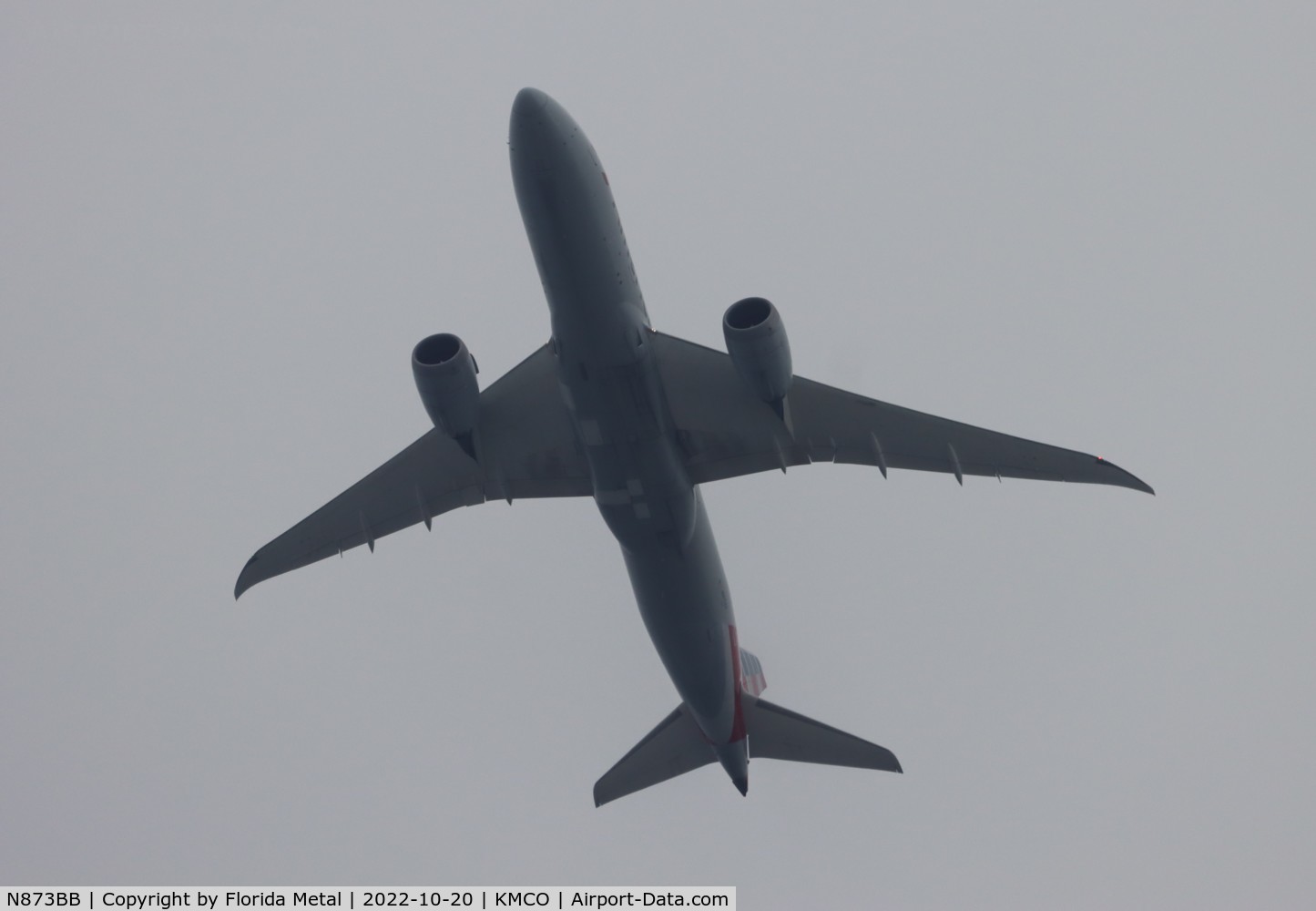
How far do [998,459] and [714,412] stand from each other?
5.85 m

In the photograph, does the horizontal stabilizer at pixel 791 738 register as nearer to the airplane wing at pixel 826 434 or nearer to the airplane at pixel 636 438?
the airplane at pixel 636 438

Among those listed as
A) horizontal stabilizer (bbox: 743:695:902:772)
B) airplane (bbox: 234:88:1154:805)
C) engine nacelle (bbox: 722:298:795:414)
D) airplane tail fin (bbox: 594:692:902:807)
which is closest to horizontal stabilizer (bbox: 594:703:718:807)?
airplane tail fin (bbox: 594:692:902:807)

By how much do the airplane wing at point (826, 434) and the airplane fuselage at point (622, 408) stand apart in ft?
2.73

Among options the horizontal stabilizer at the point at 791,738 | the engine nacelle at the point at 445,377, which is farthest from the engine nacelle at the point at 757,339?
the horizontal stabilizer at the point at 791,738

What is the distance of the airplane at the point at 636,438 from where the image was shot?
21.5m

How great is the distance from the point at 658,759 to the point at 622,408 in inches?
434

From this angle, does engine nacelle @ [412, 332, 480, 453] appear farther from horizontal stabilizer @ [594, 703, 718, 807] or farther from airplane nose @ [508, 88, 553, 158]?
Result: horizontal stabilizer @ [594, 703, 718, 807]

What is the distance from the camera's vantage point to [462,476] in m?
26.7

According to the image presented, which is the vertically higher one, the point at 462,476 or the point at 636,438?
the point at 462,476

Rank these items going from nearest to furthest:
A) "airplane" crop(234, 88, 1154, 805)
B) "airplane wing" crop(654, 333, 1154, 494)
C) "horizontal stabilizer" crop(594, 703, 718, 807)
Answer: "airplane" crop(234, 88, 1154, 805) < "airplane wing" crop(654, 333, 1154, 494) < "horizontal stabilizer" crop(594, 703, 718, 807)

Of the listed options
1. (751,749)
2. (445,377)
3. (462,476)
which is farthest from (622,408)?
(751,749)

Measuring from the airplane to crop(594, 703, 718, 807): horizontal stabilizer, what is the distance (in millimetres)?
977

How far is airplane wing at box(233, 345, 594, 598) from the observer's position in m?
25.4

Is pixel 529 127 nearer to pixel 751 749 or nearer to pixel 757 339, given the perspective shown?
pixel 757 339
